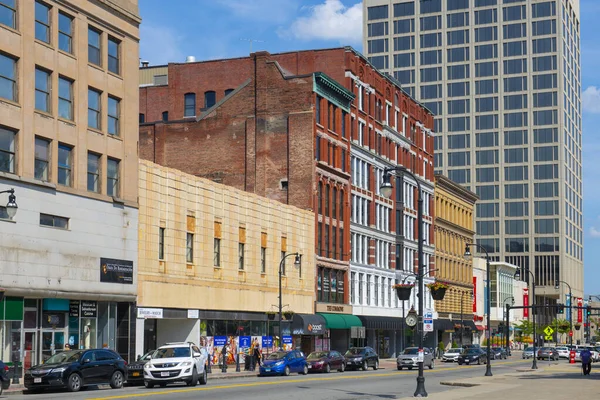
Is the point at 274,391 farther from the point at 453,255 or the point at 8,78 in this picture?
the point at 453,255

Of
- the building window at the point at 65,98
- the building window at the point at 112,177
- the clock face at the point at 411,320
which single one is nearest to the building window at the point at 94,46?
the building window at the point at 65,98

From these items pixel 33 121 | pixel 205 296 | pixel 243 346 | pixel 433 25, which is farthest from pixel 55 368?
pixel 433 25

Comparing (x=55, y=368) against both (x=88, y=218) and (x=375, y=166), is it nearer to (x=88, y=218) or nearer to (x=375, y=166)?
(x=88, y=218)

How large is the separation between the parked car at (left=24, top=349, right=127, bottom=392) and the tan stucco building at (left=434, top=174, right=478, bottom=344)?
2865 inches

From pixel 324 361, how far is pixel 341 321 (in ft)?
70.7

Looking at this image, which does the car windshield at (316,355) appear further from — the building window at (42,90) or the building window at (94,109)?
the building window at (42,90)

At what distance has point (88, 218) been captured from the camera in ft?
168

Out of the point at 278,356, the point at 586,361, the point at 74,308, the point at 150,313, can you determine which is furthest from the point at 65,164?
the point at 586,361

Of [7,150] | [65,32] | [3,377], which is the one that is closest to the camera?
[3,377]

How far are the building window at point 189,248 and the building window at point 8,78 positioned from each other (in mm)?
16853

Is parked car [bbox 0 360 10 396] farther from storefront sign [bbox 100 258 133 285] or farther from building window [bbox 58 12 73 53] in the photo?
building window [bbox 58 12 73 53]

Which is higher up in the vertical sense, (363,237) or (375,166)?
(375,166)

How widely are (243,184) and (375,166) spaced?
18393mm

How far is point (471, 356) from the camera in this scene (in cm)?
8094
